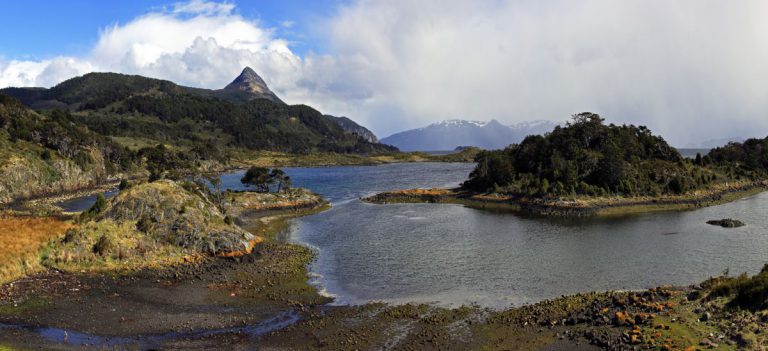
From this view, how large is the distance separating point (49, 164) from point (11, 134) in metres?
14.8

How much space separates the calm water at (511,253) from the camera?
51094mm

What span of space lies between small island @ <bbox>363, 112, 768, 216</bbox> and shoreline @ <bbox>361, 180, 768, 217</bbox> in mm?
167

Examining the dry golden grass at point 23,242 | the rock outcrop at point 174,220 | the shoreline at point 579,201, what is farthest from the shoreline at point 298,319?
Answer: the shoreline at point 579,201

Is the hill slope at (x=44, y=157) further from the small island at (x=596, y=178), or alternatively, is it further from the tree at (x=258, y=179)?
the small island at (x=596, y=178)

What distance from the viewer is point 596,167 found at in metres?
120

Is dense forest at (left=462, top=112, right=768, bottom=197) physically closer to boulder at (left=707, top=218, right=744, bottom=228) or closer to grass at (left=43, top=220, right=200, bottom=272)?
boulder at (left=707, top=218, right=744, bottom=228)

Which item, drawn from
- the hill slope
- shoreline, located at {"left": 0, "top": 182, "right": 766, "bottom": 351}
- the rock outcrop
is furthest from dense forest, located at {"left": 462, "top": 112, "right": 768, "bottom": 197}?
the hill slope

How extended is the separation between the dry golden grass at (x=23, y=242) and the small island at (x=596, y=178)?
80971 mm

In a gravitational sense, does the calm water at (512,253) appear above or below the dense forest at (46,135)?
below

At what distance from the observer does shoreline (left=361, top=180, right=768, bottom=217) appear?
104688mm

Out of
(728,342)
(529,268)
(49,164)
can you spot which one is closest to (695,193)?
(529,268)

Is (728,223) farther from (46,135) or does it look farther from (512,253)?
(46,135)

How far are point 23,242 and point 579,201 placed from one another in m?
97.6

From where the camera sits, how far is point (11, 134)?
451 ft
